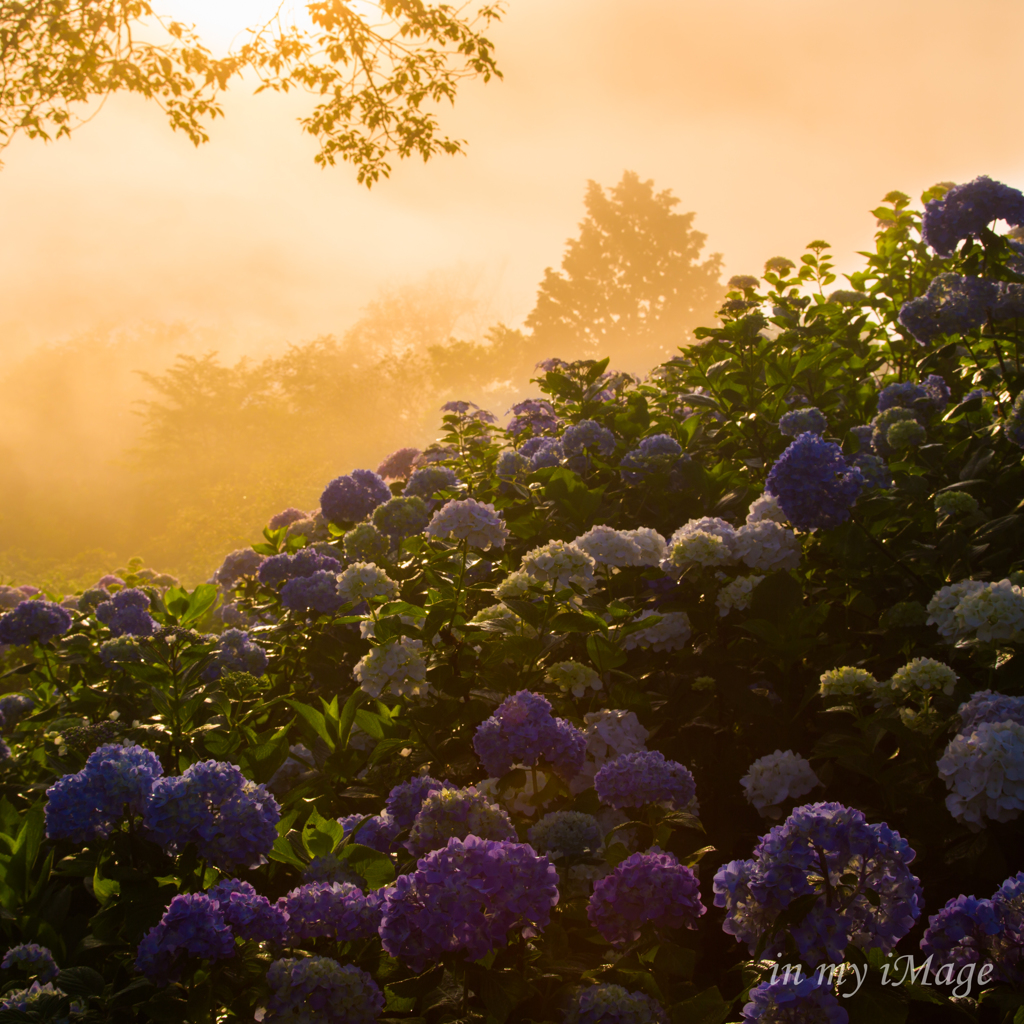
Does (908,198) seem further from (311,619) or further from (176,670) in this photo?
(176,670)

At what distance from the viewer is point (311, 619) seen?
3697mm

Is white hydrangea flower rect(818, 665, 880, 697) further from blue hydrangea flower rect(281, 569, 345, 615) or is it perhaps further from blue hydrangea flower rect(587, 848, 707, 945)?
blue hydrangea flower rect(281, 569, 345, 615)

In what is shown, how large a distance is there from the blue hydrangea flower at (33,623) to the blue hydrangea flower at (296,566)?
3.40 ft

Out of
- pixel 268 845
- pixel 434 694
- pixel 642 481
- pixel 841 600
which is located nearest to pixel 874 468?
pixel 841 600

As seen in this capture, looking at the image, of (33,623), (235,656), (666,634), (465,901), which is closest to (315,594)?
(235,656)

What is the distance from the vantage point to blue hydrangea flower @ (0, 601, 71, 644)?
3838mm

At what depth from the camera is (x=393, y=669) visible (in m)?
2.37

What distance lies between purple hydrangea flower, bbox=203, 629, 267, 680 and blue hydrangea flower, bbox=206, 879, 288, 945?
64.3 inches

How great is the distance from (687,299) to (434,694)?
155 feet

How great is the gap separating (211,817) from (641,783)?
1.02 meters

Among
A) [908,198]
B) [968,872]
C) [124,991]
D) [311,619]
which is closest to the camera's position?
[124,991]

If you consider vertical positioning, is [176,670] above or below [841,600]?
below

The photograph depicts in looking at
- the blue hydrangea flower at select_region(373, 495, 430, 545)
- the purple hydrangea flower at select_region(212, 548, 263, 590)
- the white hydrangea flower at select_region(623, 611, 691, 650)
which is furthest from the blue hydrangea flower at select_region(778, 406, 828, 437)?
the purple hydrangea flower at select_region(212, 548, 263, 590)

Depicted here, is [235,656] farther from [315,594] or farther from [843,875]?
[843,875]
